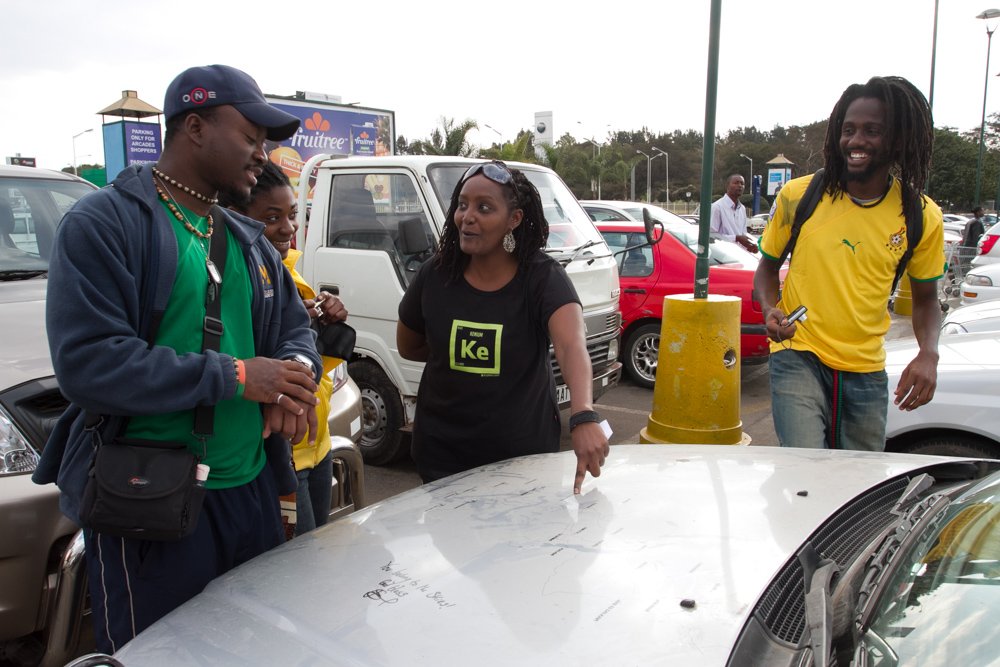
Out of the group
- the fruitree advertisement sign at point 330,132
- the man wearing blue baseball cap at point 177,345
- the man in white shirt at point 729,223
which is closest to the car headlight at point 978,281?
the man in white shirt at point 729,223

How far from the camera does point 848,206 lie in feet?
9.75

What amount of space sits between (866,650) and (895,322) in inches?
450

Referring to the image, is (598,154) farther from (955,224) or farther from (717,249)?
(717,249)

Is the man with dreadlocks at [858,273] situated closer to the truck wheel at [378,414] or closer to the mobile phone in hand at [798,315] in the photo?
the mobile phone in hand at [798,315]

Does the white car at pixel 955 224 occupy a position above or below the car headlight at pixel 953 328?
above

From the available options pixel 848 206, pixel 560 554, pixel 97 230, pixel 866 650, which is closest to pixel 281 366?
pixel 97 230

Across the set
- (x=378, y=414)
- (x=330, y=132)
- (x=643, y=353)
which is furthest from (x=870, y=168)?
(x=330, y=132)

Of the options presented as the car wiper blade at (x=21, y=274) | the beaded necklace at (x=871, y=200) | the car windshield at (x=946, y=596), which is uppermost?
the beaded necklace at (x=871, y=200)

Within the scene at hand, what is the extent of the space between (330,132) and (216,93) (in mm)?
10201

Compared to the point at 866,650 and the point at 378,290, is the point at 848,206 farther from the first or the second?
the point at 378,290

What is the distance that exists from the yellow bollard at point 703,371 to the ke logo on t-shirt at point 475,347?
2876 mm

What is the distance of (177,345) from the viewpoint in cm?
171

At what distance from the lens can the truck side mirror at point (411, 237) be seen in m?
4.68

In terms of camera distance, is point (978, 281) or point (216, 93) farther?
point (978, 281)
